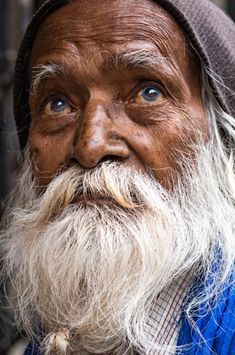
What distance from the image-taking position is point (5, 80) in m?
3.51

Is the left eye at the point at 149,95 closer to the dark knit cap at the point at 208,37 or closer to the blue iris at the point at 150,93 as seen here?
the blue iris at the point at 150,93

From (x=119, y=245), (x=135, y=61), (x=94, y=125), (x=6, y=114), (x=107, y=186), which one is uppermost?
(x=135, y=61)

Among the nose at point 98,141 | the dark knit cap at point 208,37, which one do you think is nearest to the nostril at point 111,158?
the nose at point 98,141

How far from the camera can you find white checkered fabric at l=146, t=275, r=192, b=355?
1814 millimetres

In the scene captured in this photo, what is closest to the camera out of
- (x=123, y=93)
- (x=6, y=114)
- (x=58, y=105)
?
(x=123, y=93)

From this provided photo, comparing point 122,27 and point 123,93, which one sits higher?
point 122,27

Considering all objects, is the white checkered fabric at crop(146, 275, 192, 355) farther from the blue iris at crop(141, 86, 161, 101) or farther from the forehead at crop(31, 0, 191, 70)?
the forehead at crop(31, 0, 191, 70)

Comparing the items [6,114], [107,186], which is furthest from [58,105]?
[6,114]

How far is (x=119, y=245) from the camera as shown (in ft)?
6.06

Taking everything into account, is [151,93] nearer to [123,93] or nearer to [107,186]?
[123,93]

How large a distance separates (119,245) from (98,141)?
276mm

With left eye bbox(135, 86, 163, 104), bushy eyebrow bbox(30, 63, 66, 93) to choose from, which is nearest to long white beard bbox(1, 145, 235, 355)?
left eye bbox(135, 86, 163, 104)

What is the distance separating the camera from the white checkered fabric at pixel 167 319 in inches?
71.4

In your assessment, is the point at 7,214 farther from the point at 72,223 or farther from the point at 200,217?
the point at 200,217
